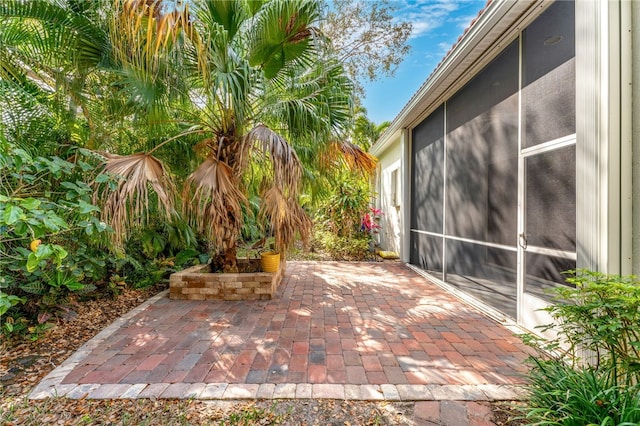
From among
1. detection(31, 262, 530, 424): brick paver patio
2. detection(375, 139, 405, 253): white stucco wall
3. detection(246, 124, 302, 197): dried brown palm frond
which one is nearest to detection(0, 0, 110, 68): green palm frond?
detection(246, 124, 302, 197): dried brown palm frond

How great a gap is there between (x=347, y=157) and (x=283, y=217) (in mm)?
2143

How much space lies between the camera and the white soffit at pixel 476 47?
2.94 meters

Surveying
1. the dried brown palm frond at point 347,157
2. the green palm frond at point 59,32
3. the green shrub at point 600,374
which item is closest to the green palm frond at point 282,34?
the dried brown palm frond at point 347,157

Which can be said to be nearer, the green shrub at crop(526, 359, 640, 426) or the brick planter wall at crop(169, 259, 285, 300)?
the green shrub at crop(526, 359, 640, 426)

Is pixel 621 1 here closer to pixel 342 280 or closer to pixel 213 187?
pixel 213 187

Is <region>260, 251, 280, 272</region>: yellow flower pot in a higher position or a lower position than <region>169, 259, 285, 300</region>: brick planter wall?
higher

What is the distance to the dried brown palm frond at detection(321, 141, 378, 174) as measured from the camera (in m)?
4.79

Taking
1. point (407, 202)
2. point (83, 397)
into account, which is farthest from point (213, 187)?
point (407, 202)

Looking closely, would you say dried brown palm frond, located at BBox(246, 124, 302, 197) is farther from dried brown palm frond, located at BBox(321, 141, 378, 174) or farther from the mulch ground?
the mulch ground

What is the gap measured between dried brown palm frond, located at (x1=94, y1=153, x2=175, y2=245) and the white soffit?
14.3 ft

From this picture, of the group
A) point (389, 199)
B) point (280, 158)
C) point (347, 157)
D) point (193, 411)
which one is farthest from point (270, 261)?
point (389, 199)

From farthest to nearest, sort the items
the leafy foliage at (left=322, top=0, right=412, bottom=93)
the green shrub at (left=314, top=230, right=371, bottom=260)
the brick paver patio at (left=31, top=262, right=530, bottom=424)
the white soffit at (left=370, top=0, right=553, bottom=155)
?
the leafy foliage at (left=322, top=0, right=412, bottom=93) < the green shrub at (left=314, top=230, right=371, bottom=260) < the white soffit at (left=370, top=0, right=553, bottom=155) < the brick paver patio at (left=31, top=262, right=530, bottom=424)

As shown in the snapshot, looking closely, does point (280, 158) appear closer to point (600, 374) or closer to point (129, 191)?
point (129, 191)

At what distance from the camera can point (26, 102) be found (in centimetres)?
273
